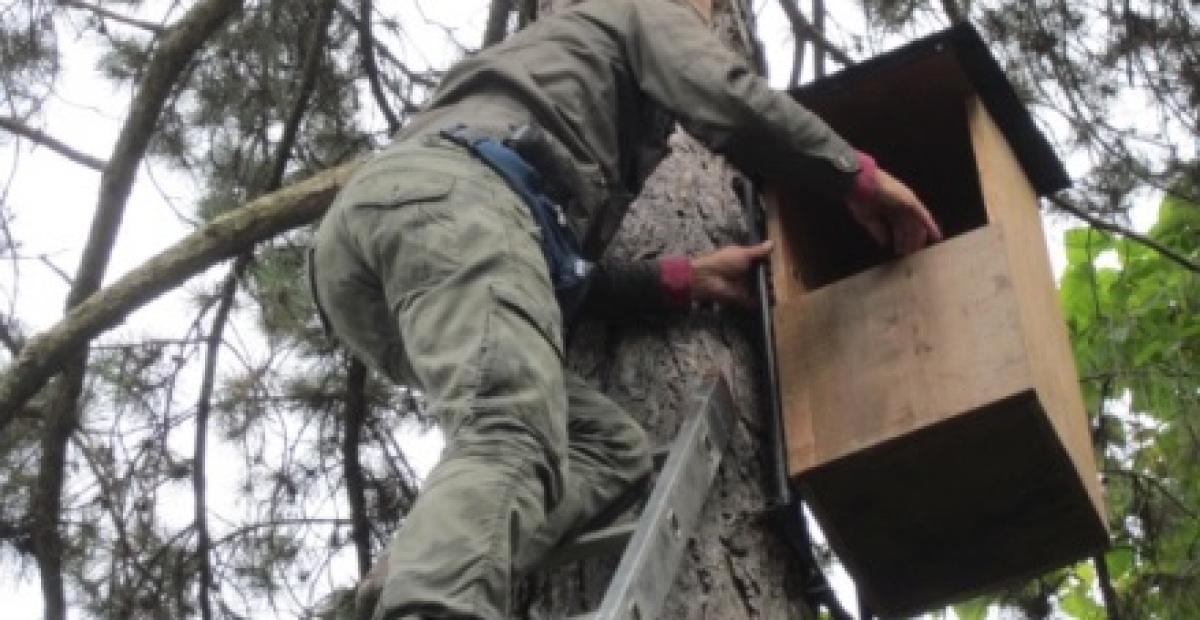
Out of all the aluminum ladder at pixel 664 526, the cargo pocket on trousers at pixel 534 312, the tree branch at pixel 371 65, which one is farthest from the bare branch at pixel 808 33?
the cargo pocket on trousers at pixel 534 312

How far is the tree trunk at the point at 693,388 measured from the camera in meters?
2.71

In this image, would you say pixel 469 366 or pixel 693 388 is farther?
pixel 693 388

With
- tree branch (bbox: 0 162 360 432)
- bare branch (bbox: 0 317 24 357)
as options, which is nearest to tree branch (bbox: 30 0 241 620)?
tree branch (bbox: 0 162 360 432)

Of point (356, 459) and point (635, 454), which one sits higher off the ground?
point (356, 459)

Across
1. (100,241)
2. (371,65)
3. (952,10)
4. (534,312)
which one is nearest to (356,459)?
(100,241)

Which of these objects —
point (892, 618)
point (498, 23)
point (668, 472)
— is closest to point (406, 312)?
point (668, 472)

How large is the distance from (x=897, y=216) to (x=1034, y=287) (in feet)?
0.84

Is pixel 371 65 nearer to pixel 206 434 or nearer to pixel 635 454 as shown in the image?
pixel 206 434

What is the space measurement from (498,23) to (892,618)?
6.46 ft

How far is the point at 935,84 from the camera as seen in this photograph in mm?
3291

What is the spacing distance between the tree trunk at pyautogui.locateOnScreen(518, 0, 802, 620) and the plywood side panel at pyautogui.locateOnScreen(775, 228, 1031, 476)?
95mm

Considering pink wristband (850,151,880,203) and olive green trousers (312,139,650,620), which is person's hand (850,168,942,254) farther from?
olive green trousers (312,139,650,620)

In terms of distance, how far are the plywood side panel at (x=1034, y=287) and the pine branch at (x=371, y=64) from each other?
78.5 inches

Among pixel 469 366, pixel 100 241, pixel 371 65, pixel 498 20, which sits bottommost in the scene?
pixel 469 366
